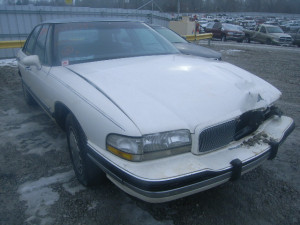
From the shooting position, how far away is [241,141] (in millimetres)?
2240

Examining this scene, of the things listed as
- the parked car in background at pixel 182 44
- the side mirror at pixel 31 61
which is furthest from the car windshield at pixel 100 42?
the parked car in background at pixel 182 44

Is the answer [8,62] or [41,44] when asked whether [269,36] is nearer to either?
[8,62]

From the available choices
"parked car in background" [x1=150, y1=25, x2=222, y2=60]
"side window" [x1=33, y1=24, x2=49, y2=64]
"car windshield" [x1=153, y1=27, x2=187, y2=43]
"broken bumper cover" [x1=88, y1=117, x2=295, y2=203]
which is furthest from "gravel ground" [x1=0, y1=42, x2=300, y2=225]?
"car windshield" [x1=153, y1=27, x2=187, y2=43]

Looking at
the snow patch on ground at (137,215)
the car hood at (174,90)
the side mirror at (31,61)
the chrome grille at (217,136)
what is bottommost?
the snow patch on ground at (137,215)

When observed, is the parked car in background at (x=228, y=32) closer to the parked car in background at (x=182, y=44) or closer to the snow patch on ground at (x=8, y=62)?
the parked car in background at (x=182, y=44)

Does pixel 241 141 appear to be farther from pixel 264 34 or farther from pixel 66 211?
pixel 264 34

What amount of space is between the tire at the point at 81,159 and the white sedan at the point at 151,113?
1 cm

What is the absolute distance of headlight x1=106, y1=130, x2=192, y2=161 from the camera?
1.79 meters

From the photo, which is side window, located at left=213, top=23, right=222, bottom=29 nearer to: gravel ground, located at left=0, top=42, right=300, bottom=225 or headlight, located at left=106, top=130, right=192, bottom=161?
gravel ground, located at left=0, top=42, right=300, bottom=225

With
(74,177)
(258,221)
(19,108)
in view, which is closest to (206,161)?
(258,221)

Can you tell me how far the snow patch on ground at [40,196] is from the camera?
2186mm

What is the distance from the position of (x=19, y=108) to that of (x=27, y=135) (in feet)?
4.43

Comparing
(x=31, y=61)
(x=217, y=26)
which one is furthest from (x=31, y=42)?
(x=217, y=26)

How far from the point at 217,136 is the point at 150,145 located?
1.87 feet
